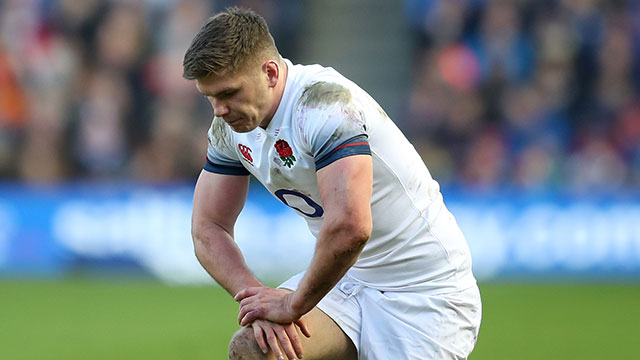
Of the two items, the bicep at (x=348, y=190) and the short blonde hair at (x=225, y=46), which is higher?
the short blonde hair at (x=225, y=46)

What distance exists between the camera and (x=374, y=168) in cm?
461

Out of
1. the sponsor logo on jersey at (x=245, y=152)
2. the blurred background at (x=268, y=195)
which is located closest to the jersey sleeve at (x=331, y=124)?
the sponsor logo on jersey at (x=245, y=152)

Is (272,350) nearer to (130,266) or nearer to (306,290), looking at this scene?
(306,290)

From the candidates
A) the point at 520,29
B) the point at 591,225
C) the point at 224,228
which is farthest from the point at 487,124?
the point at 224,228

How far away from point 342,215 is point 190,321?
6006mm

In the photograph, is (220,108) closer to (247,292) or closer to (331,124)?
(331,124)

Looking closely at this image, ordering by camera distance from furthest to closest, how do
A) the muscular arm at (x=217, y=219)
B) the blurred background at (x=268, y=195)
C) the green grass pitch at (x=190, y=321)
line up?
the blurred background at (x=268, y=195) < the green grass pitch at (x=190, y=321) < the muscular arm at (x=217, y=219)

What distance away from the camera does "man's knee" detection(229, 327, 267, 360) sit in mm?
4488

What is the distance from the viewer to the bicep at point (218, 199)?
5.05 metres

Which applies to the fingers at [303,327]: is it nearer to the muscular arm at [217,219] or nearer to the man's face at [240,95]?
the muscular arm at [217,219]

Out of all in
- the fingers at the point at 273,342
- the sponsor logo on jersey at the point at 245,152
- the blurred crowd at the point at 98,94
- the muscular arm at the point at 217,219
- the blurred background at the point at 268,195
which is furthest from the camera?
the blurred crowd at the point at 98,94

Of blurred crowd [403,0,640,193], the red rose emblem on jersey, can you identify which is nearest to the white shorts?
the red rose emblem on jersey

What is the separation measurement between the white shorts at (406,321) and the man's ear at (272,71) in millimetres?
944

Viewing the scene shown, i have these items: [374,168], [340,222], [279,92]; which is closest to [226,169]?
[279,92]
